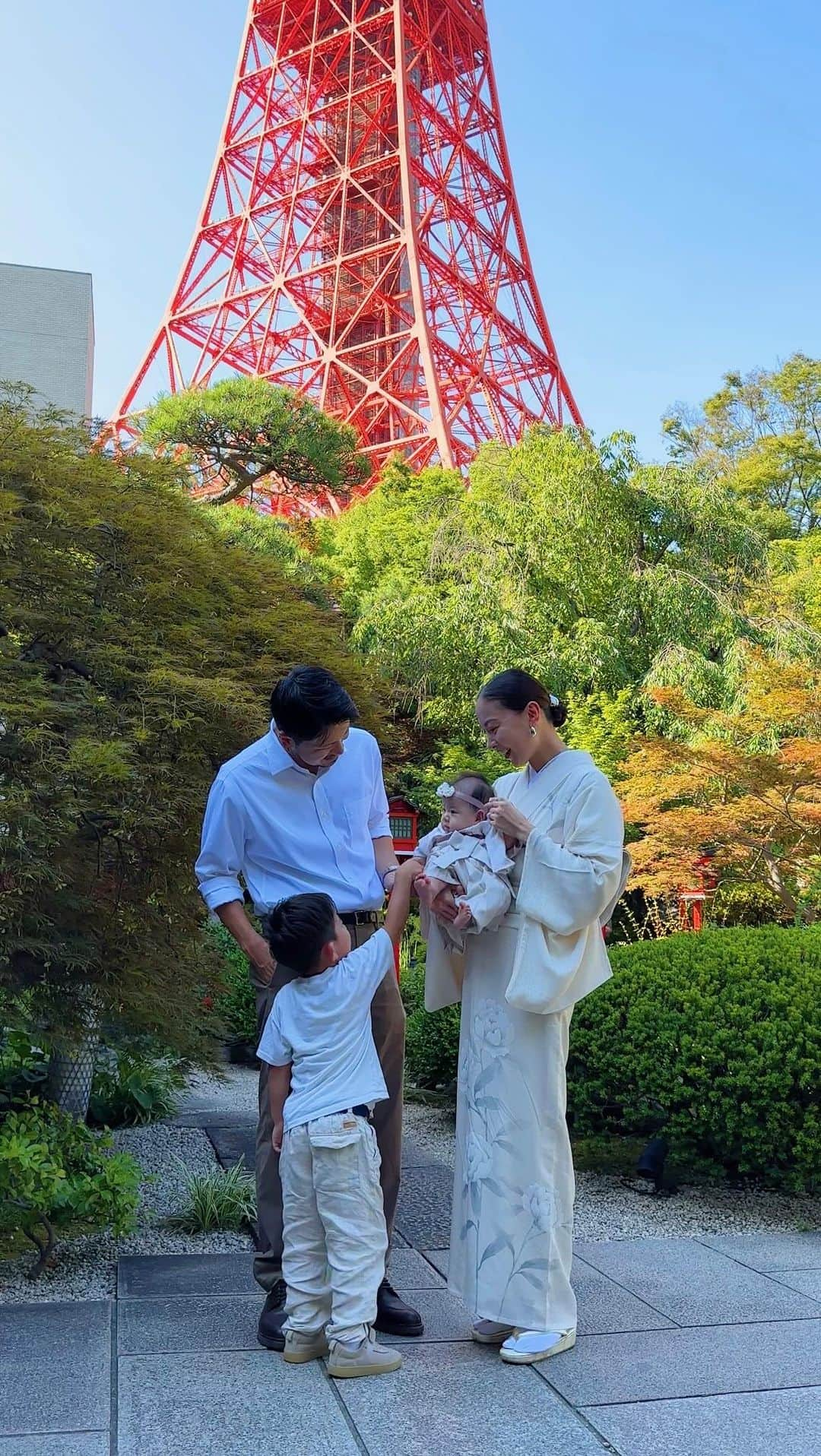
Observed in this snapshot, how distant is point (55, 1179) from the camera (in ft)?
9.81

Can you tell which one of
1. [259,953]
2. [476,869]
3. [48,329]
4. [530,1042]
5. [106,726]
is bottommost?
[530,1042]

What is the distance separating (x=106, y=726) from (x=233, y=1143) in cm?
244

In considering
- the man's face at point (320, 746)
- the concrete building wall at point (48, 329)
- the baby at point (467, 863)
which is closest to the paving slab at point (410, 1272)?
the baby at point (467, 863)

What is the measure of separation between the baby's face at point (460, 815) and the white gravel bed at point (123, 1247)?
5.19ft

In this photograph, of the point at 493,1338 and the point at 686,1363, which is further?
the point at 493,1338

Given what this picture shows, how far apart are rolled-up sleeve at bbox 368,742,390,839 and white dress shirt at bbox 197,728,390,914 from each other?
0.10m

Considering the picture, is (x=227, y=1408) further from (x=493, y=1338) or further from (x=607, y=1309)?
(x=607, y=1309)

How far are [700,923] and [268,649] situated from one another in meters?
6.04

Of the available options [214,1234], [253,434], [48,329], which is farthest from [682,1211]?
[48,329]

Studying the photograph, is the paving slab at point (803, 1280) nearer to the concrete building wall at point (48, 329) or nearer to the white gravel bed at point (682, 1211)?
the white gravel bed at point (682, 1211)

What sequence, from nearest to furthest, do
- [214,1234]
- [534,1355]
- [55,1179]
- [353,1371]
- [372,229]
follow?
[353,1371]
[534,1355]
[55,1179]
[214,1234]
[372,229]

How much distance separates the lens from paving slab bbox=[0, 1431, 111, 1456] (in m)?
2.07

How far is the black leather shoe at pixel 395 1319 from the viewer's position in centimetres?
270

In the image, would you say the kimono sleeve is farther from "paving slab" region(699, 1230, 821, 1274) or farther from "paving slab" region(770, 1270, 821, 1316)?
"paving slab" region(699, 1230, 821, 1274)
